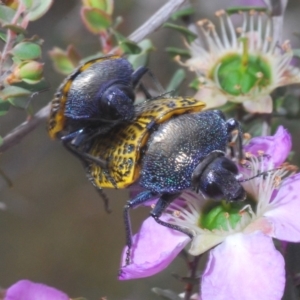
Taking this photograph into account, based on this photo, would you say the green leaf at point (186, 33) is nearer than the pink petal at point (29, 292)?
No

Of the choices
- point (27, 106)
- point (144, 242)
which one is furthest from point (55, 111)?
point (144, 242)

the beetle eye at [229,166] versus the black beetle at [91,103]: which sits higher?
the black beetle at [91,103]

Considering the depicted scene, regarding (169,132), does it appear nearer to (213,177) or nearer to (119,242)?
(213,177)

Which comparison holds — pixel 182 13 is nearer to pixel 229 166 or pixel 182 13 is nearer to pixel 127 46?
pixel 127 46

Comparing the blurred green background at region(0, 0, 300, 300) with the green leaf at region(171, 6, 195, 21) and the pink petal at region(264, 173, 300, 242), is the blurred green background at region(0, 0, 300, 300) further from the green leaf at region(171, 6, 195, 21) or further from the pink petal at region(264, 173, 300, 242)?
the pink petal at region(264, 173, 300, 242)

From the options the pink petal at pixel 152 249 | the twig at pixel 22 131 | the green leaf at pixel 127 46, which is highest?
the green leaf at pixel 127 46

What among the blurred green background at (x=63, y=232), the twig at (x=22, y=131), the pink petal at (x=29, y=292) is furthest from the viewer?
the blurred green background at (x=63, y=232)

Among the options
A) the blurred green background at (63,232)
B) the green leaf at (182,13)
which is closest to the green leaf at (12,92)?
the green leaf at (182,13)

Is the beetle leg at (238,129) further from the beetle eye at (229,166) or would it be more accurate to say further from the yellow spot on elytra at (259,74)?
the yellow spot on elytra at (259,74)

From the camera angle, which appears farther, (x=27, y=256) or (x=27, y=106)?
(x=27, y=256)
